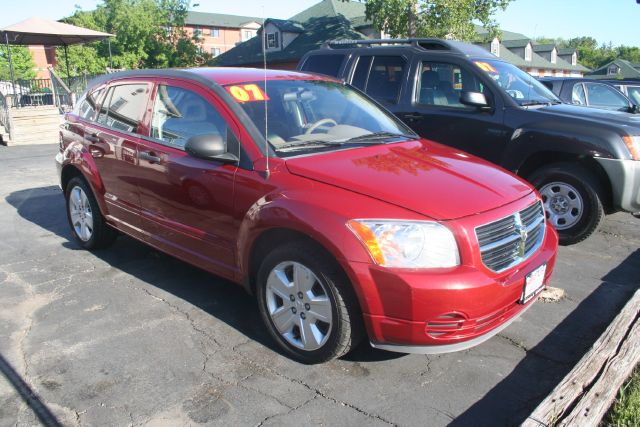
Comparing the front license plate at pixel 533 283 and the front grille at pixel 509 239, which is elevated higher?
the front grille at pixel 509 239

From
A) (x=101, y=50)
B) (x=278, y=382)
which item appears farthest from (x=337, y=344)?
(x=101, y=50)

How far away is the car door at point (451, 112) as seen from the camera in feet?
18.7

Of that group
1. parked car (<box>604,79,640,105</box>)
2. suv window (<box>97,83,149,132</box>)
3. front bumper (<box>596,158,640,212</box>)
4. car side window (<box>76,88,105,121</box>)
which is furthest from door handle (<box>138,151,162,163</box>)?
parked car (<box>604,79,640,105</box>)

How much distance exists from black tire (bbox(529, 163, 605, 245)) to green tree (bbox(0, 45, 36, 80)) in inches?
2249

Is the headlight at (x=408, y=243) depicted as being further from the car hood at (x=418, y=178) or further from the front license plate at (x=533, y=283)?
the front license plate at (x=533, y=283)

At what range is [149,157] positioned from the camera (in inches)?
161

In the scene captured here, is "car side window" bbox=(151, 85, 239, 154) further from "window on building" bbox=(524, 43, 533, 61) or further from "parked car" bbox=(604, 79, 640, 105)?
"window on building" bbox=(524, 43, 533, 61)

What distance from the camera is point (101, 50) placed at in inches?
1994

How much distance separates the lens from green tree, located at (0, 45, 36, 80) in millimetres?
51938

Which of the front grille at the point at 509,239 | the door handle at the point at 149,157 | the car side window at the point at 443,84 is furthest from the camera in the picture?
the car side window at the point at 443,84

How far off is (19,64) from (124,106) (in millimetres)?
57950

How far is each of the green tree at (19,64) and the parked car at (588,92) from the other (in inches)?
2153

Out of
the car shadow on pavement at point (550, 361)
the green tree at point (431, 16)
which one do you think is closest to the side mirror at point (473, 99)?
the car shadow on pavement at point (550, 361)

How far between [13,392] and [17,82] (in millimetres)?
19991
